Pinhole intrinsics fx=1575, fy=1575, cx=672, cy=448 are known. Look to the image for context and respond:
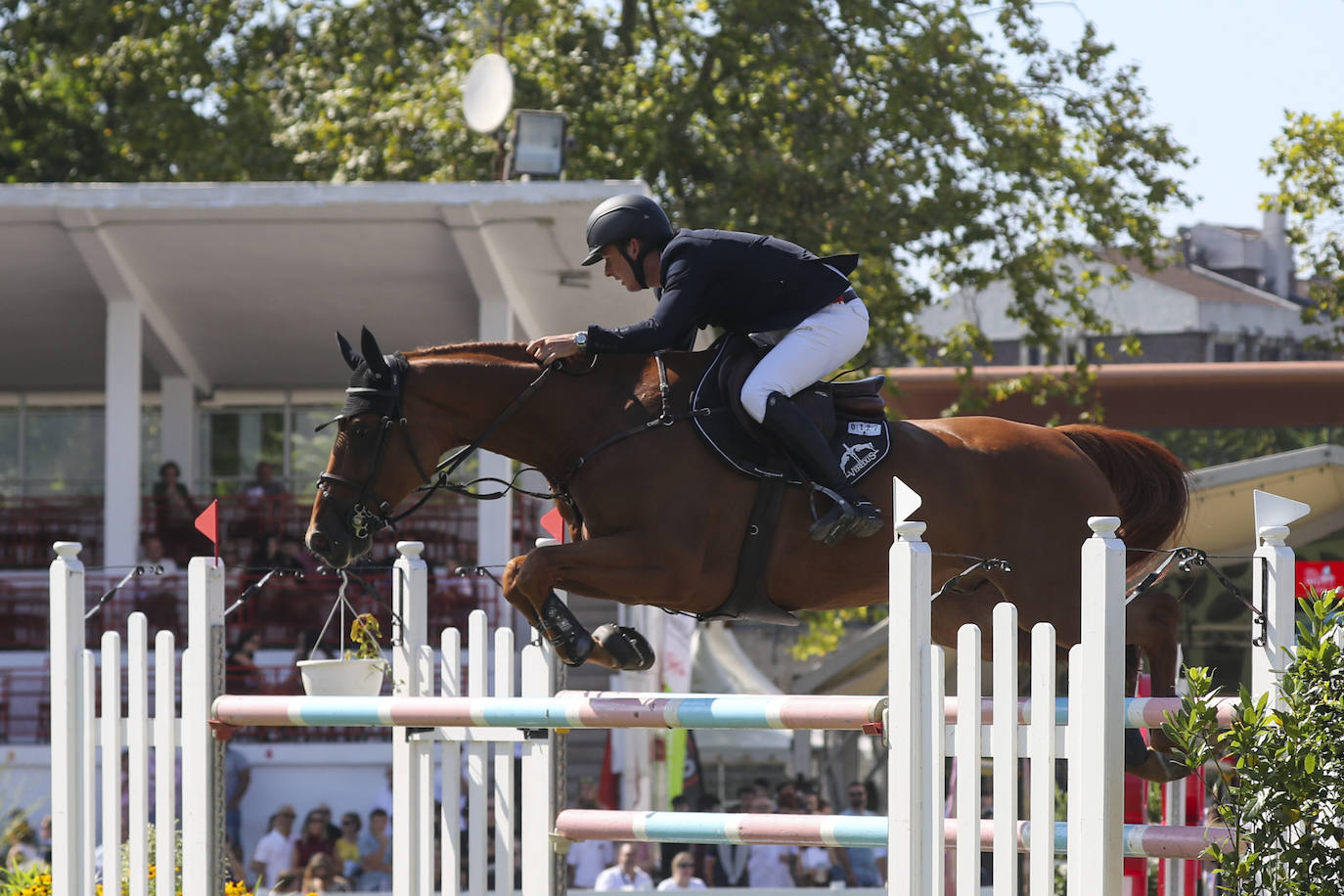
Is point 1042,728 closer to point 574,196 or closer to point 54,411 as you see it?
point 574,196

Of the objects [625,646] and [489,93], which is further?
[489,93]

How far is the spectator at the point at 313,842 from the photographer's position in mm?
8859

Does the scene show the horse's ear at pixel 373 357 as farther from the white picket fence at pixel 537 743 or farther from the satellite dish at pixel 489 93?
the satellite dish at pixel 489 93

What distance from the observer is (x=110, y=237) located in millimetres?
10234

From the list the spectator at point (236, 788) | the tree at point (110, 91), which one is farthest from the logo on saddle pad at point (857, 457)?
the tree at point (110, 91)

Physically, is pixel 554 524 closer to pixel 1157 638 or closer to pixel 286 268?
pixel 1157 638

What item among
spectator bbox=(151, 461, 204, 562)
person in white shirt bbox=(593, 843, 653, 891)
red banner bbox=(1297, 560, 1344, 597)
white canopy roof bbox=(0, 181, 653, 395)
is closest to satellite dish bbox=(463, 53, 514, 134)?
white canopy roof bbox=(0, 181, 653, 395)

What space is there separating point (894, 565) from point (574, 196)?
648cm

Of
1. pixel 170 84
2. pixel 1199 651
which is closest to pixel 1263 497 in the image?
pixel 1199 651

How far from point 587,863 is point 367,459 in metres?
5.97

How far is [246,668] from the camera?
9.75 meters

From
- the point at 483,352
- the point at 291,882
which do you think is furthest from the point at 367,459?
the point at 291,882

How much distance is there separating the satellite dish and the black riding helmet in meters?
7.38

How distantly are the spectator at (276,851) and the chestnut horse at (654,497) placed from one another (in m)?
5.00
